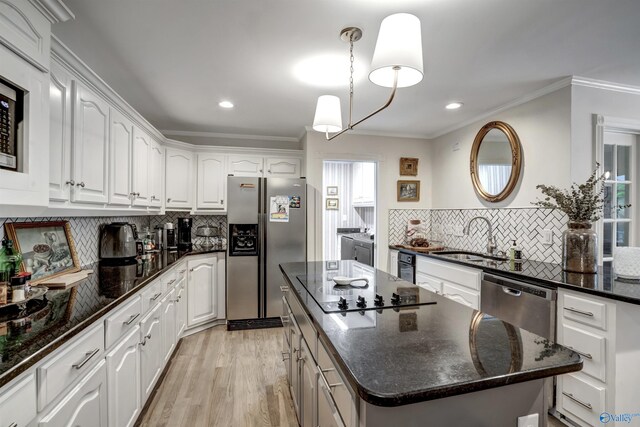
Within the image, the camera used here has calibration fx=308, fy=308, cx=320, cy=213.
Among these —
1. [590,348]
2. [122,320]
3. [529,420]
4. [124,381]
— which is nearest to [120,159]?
[122,320]

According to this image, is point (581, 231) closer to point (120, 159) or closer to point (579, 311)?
point (579, 311)

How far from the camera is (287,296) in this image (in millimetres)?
2254

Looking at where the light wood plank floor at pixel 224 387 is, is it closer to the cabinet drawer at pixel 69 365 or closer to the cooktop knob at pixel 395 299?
the cabinet drawer at pixel 69 365

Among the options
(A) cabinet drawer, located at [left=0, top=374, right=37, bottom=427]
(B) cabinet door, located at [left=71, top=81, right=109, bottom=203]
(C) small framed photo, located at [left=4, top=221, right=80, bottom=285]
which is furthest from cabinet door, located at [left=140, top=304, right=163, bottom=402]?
(A) cabinet drawer, located at [left=0, top=374, right=37, bottom=427]

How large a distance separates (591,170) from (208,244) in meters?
4.11

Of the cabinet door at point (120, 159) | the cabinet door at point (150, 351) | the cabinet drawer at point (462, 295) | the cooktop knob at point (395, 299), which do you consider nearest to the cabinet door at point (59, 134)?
the cabinet door at point (120, 159)

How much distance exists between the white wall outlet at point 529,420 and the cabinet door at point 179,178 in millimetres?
3692

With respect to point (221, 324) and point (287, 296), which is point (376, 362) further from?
point (221, 324)

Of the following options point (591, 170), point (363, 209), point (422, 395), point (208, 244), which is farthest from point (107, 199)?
point (363, 209)

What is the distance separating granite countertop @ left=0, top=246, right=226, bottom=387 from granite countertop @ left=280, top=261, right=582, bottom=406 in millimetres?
917

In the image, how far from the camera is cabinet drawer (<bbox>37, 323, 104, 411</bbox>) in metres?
1.02

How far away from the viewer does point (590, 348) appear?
5.98 feet

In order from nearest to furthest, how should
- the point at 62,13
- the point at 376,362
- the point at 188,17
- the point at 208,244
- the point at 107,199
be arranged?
the point at 376,362 → the point at 62,13 → the point at 188,17 → the point at 107,199 → the point at 208,244

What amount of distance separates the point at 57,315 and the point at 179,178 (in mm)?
2677
